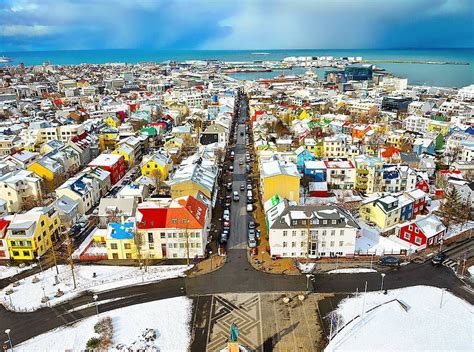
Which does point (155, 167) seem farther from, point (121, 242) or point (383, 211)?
point (383, 211)

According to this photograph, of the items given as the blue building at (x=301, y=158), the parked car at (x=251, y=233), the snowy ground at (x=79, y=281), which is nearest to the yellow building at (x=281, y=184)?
the parked car at (x=251, y=233)

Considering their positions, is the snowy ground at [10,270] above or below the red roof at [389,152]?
below

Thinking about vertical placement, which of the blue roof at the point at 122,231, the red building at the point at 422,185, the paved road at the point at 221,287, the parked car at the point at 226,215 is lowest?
the paved road at the point at 221,287

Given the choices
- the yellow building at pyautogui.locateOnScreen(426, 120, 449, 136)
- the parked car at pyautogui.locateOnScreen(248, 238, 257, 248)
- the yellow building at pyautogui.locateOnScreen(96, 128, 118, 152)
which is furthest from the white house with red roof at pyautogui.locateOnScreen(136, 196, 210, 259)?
the yellow building at pyautogui.locateOnScreen(426, 120, 449, 136)

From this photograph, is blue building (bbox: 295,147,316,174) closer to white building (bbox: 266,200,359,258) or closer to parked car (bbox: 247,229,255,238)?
parked car (bbox: 247,229,255,238)

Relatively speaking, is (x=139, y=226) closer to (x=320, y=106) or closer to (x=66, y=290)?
(x=66, y=290)

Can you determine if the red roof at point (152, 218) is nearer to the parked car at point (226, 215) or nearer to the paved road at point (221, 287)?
the paved road at point (221, 287)
